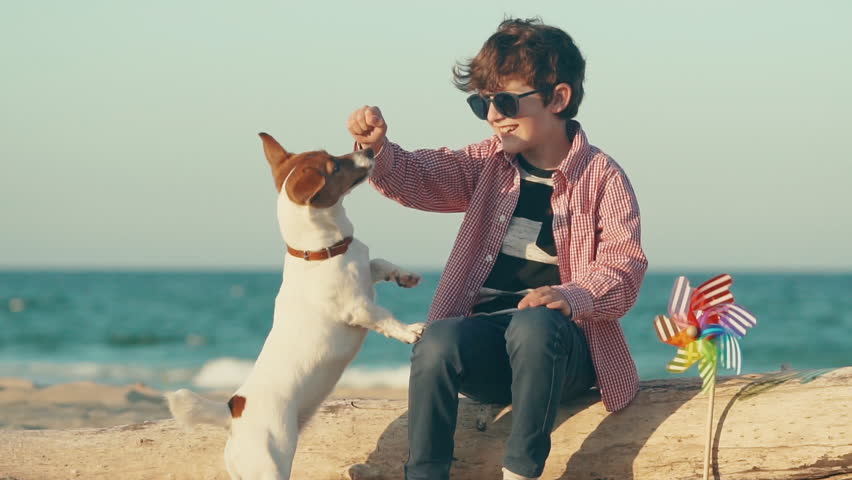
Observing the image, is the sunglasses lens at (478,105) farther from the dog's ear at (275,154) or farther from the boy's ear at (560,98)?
the dog's ear at (275,154)

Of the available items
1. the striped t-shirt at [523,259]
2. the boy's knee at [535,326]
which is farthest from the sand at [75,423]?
the boy's knee at [535,326]

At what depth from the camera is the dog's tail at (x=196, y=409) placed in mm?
3508

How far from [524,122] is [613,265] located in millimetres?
752

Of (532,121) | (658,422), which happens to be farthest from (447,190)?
(658,422)

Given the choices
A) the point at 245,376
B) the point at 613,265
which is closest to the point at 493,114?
the point at 613,265

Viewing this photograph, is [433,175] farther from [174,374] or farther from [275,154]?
[174,374]

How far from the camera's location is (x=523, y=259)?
162 inches

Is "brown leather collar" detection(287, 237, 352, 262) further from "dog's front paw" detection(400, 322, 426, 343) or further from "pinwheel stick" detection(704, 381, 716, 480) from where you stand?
"pinwheel stick" detection(704, 381, 716, 480)

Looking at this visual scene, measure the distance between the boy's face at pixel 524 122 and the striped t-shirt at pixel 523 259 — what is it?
206 mm

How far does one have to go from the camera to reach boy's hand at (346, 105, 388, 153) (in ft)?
13.0

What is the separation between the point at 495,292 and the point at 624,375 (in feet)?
2.11

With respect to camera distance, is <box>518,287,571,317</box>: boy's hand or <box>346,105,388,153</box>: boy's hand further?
<box>346,105,388,153</box>: boy's hand

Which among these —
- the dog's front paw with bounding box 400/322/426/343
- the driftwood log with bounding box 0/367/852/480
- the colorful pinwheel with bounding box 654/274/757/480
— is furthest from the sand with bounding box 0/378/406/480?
the colorful pinwheel with bounding box 654/274/757/480

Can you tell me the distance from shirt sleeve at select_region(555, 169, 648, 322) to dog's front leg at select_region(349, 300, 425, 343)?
610 millimetres
